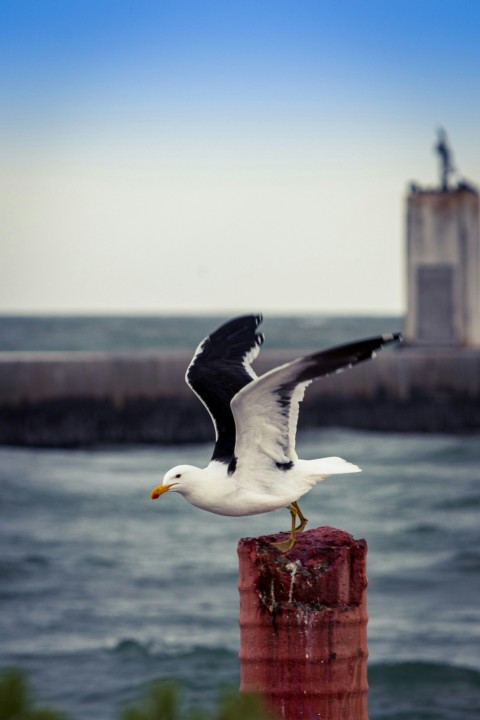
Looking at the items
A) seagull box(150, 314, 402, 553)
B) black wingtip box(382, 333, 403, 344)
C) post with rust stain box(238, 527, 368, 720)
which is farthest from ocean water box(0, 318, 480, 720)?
black wingtip box(382, 333, 403, 344)

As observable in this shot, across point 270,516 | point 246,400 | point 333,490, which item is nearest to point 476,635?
point 270,516

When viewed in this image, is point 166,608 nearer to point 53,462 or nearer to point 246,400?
point 246,400

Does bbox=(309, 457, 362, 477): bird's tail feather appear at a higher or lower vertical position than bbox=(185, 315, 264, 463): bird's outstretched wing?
lower

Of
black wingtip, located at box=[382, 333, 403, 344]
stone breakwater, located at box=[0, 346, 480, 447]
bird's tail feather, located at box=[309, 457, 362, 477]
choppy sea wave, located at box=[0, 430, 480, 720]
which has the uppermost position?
black wingtip, located at box=[382, 333, 403, 344]

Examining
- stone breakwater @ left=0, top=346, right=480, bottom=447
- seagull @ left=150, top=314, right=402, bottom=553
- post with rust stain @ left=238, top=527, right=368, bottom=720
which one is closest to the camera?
post with rust stain @ left=238, top=527, right=368, bottom=720

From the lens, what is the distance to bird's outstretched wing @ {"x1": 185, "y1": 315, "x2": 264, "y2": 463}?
539 cm

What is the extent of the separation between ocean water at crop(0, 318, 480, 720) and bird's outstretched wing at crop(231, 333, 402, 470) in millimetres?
6375

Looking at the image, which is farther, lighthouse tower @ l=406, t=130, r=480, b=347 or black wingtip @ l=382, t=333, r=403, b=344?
lighthouse tower @ l=406, t=130, r=480, b=347

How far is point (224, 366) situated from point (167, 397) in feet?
86.6

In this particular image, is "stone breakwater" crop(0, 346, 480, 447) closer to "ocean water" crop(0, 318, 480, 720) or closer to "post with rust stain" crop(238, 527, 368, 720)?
"ocean water" crop(0, 318, 480, 720)

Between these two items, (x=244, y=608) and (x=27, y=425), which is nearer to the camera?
(x=244, y=608)

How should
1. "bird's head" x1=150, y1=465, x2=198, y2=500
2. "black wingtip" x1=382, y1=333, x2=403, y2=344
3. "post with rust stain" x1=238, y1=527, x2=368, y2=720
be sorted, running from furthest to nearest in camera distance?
"bird's head" x1=150, y1=465, x2=198, y2=500 → "black wingtip" x1=382, y1=333, x2=403, y2=344 → "post with rust stain" x1=238, y1=527, x2=368, y2=720

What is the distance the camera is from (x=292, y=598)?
13.1 ft

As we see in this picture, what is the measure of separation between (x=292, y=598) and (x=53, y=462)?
2796 cm
